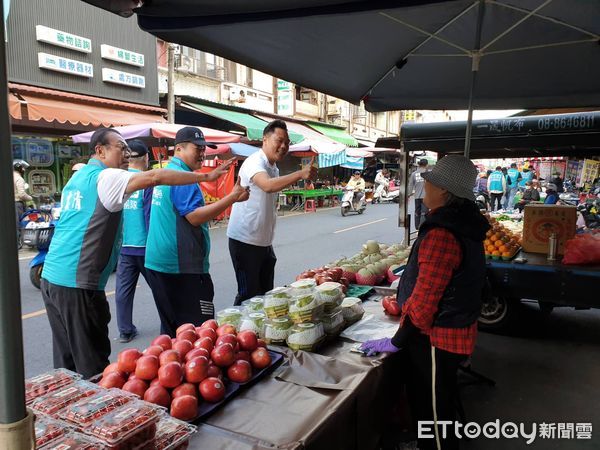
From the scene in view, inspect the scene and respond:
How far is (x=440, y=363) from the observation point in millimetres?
2342

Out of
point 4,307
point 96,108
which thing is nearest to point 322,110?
point 96,108

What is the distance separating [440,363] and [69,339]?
217 cm

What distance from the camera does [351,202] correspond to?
658 inches

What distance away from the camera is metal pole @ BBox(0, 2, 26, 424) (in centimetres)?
83

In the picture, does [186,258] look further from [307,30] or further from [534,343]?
[534,343]

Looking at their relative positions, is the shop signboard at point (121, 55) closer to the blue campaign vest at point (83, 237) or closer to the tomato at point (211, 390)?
the blue campaign vest at point (83, 237)

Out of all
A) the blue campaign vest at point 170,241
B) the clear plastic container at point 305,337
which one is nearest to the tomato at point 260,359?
the clear plastic container at point 305,337

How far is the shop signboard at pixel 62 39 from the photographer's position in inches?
489

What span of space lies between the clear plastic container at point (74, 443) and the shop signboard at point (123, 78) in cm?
1510

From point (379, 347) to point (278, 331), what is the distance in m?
0.56

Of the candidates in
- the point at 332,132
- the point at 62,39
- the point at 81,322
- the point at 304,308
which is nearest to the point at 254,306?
the point at 304,308

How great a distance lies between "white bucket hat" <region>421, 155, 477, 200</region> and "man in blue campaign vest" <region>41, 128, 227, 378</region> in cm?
134

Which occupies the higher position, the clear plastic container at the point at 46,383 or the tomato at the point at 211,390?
the clear plastic container at the point at 46,383

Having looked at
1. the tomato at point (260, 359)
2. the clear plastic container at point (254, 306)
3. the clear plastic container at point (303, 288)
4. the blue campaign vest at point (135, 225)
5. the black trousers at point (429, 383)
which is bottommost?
the black trousers at point (429, 383)
